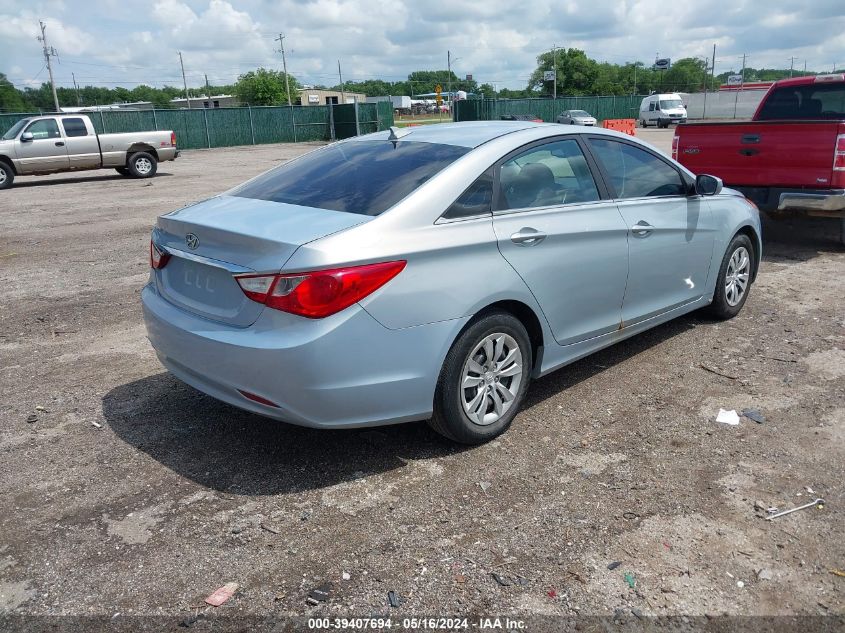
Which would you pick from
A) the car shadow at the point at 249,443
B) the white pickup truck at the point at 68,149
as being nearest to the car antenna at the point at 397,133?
the car shadow at the point at 249,443

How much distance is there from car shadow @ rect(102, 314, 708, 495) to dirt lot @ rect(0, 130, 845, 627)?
0.01 m

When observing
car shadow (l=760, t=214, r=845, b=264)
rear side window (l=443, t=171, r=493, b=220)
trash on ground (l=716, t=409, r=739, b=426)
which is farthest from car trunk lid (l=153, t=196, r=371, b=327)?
car shadow (l=760, t=214, r=845, b=264)

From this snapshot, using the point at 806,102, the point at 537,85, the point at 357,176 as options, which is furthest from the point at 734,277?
the point at 537,85

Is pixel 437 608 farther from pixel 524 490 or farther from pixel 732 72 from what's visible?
pixel 732 72

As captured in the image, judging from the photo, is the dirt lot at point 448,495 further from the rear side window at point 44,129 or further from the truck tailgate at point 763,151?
the rear side window at point 44,129

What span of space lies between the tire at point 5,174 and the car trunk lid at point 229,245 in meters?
18.6

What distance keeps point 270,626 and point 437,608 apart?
2.02 ft

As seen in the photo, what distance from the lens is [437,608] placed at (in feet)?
8.93

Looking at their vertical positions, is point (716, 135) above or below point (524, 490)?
above

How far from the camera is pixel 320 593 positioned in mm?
2807

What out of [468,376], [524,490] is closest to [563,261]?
[468,376]

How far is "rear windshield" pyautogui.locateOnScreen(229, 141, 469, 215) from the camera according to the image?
3.77 metres

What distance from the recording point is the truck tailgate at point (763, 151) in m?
7.86

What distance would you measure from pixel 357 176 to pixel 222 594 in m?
2.27
